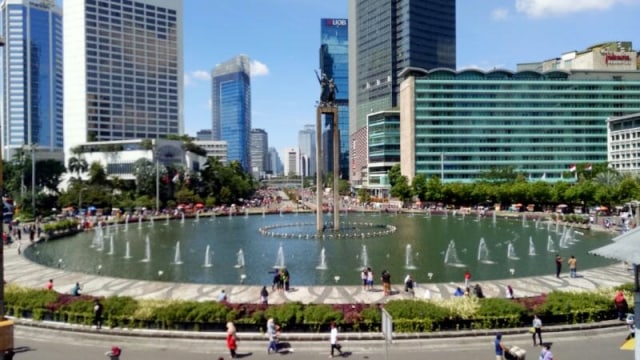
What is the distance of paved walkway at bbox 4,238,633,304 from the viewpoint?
2948cm

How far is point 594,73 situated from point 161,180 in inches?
4910

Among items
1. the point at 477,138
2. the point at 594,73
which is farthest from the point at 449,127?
the point at 594,73

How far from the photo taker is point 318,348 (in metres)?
20.9

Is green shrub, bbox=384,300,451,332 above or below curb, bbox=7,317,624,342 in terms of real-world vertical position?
above

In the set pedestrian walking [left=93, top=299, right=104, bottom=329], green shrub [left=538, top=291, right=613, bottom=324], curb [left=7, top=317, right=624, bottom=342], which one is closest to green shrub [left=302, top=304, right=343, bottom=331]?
curb [left=7, top=317, right=624, bottom=342]

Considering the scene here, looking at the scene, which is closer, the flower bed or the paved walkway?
the flower bed

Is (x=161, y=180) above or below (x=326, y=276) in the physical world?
above

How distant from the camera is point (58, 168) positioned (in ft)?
397

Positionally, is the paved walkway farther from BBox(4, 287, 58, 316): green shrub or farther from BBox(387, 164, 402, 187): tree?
BBox(387, 164, 402, 187): tree

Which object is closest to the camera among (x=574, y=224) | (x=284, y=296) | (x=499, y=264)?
(x=284, y=296)

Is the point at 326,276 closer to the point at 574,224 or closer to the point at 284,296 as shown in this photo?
the point at 284,296

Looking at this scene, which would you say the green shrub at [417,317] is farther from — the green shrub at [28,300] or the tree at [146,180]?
the tree at [146,180]

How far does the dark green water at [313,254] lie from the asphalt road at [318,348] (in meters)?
13.1

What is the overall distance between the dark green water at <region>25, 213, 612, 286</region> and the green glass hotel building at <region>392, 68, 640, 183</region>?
74019mm
